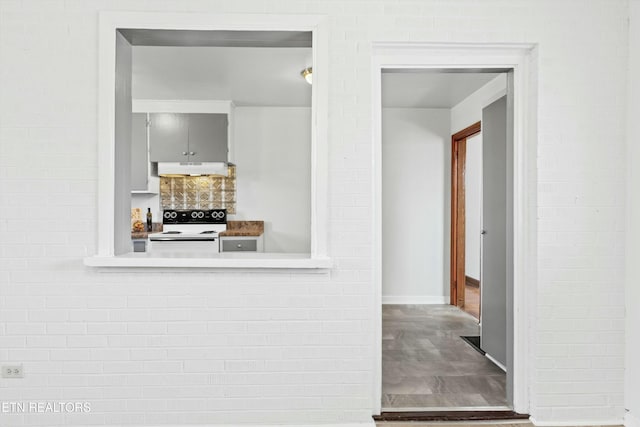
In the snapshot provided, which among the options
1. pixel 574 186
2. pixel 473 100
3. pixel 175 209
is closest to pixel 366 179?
pixel 574 186

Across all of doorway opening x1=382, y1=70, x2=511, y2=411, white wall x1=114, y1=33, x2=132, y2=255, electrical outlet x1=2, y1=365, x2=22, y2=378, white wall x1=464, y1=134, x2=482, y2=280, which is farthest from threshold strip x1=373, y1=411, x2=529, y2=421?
white wall x1=464, y1=134, x2=482, y2=280

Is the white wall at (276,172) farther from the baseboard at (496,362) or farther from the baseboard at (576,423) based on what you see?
the baseboard at (576,423)

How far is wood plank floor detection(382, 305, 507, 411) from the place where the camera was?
8.61 feet

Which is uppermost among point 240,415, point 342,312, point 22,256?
point 22,256

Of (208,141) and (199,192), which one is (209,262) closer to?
(208,141)

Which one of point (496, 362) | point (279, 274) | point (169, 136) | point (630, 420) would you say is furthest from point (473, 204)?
point (279, 274)

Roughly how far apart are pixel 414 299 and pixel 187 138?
333cm

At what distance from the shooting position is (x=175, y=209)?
5402mm

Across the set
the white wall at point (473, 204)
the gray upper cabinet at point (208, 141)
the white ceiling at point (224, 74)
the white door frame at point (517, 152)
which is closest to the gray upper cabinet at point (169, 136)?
the gray upper cabinet at point (208, 141)

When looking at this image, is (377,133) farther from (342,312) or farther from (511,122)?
(342,312)

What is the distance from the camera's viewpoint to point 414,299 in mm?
5340

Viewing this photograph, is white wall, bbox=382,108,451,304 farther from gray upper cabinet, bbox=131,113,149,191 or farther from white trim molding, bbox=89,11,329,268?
white trim molding, bbox=89,11,329,268

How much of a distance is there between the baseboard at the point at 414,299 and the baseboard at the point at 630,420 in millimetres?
3020

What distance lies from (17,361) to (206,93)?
327cm
